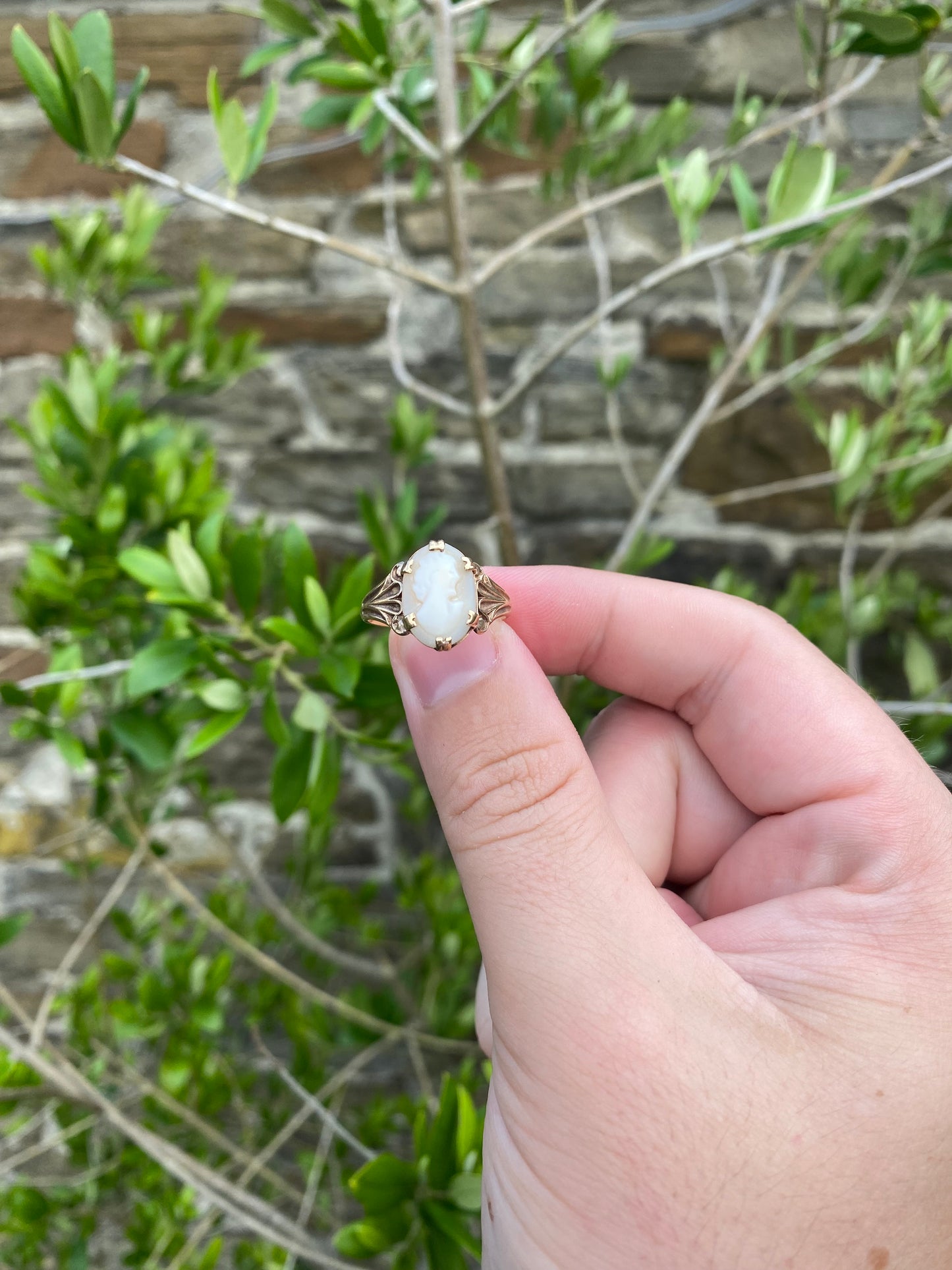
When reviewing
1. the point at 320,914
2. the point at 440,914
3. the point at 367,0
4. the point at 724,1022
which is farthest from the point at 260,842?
the point at 367,0

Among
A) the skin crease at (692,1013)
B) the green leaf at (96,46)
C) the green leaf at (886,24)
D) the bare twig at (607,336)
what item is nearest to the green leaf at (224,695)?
the skin crease at (692,1013)

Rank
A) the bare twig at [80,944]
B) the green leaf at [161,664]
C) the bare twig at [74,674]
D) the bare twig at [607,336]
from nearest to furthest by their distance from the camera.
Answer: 1. the green leaf at [161,664]
2. the bare twig at [74,674]
3. the bare twig at [80,944]
4. the bare twig at [607,336]

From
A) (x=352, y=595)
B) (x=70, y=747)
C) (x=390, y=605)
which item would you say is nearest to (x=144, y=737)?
(x=70, y=747)

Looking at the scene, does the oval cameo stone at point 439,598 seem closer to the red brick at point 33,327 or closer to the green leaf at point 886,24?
the green leaf at point 886,24

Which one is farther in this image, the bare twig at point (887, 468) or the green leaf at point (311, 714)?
the bare twig at point (887, 468)

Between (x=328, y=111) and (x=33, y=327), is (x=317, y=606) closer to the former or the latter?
(x=328, y=111)

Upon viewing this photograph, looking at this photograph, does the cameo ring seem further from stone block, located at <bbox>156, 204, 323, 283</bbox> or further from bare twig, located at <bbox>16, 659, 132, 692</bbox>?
stone block, located at <bbox>156, 204, 323, 283</bbox>

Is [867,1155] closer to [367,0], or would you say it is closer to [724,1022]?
[724,1022]
